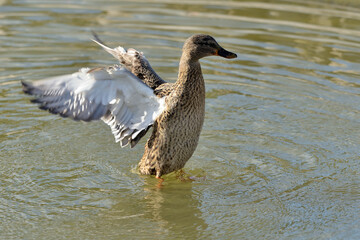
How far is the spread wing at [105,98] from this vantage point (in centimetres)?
618

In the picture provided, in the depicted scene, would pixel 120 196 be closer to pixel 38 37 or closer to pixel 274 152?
pixel 274 152

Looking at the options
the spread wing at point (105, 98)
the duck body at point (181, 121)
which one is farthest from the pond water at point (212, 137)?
the spread wing at point (105, 98)

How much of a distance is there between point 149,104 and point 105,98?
495 mm

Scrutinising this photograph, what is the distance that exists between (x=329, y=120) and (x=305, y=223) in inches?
109

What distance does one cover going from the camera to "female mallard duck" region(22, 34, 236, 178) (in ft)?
20.6

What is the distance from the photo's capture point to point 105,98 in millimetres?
6512

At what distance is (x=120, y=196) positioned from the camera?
643 centimetres

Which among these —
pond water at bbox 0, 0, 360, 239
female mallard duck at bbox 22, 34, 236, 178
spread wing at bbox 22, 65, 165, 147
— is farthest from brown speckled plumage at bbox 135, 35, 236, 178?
pond water at bbox 0, 0, 360, 239

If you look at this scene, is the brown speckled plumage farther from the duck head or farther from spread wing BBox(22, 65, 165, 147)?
spread wing BBox(22, 65, 165, 147)

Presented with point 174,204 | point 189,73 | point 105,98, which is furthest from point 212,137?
point 105,98

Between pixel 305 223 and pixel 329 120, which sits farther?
pixel 329 120

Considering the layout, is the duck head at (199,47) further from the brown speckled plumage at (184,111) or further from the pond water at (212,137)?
the pond water at (212,137)

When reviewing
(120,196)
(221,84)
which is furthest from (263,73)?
(120,196)

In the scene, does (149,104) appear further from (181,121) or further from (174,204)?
(174,204)
